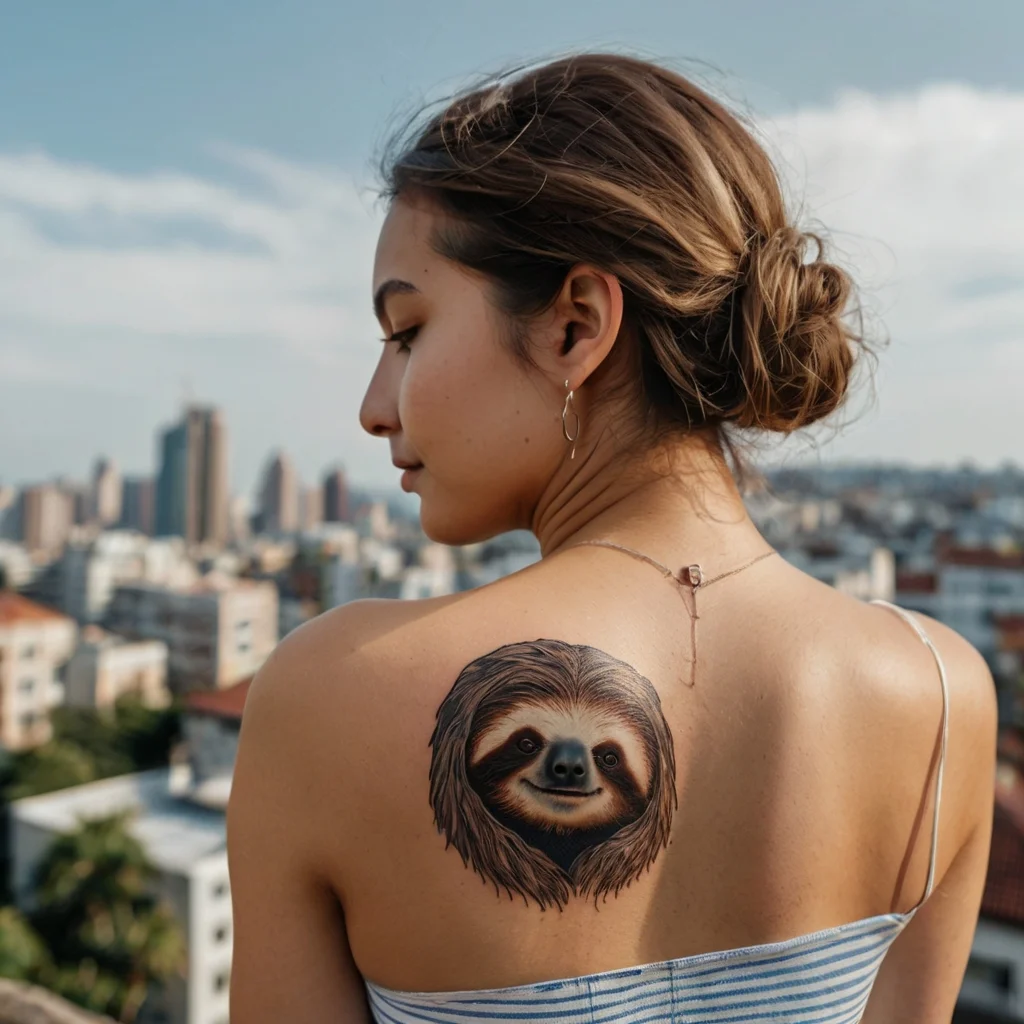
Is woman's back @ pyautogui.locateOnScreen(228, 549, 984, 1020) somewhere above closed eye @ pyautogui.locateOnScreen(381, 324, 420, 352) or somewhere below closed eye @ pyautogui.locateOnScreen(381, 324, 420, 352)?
below

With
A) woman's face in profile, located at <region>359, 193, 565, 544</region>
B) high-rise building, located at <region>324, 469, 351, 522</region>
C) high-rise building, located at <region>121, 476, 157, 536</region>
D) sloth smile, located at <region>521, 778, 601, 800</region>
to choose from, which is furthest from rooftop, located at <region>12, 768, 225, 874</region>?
Answer: high-rise building, located at <region>121, 476, 157, 536</region>

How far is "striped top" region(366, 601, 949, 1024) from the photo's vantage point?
800 mm

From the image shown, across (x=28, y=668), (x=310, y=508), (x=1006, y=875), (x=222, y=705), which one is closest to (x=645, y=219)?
(x=1006, y=875)

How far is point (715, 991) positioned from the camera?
868mm

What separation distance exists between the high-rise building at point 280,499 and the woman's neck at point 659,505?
70.6 metres

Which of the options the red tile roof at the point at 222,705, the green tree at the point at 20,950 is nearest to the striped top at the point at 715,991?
the green tree at the point at 20,950

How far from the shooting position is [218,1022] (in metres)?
16.1

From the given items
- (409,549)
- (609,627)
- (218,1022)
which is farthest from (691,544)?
(409,549)

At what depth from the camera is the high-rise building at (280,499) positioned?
70750 millimetres

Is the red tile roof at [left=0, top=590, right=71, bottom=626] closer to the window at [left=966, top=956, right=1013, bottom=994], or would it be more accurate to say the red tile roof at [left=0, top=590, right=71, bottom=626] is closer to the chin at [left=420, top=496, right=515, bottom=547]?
the window at [left=966, top=956, right=1013, bottom=994]

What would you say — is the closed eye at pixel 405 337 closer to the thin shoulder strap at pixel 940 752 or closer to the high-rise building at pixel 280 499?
the thin shoulder strap at pixel 940 752

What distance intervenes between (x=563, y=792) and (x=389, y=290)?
20.8 inches

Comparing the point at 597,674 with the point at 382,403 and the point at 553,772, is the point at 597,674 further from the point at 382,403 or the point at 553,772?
the point at 382,403

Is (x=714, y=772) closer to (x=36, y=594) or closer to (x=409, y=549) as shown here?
(x=409, y=549)
